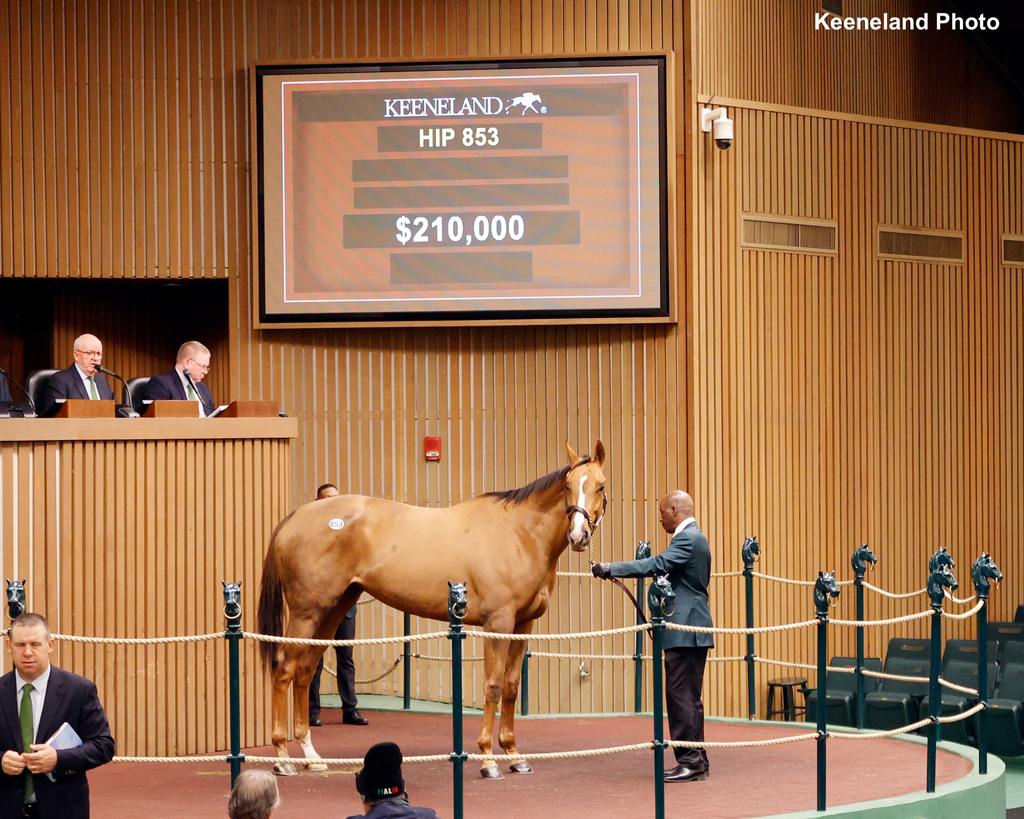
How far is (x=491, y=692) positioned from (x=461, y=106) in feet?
18.6

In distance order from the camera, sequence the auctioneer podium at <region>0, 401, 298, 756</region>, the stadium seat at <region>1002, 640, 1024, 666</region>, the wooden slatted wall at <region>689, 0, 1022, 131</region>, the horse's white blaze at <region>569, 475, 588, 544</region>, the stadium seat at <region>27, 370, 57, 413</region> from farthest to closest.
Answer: the wooden slatted wall at <region>689, 0, 1022, 131</region> < the stadium seat at <region>1002, 640, 1024, 666</region> < the stadium seat at <region>27, 370, 57, 413</region> < the auctioneer podium at <region>0, 401, 298, 756</region> < the horse's white blaze at <region>569, 475, 588, 544</region>

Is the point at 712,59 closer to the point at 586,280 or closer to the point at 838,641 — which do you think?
the point at 586,280

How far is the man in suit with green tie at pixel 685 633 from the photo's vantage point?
335 inches

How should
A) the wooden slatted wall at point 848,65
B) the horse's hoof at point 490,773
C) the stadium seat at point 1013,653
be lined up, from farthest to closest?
the wooden slatted wall at point 848,65 → the stadium seat at point 1013,653 → the horse's hoof at point 490,773

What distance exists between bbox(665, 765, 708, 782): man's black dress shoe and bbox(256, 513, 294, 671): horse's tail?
2.32 metres

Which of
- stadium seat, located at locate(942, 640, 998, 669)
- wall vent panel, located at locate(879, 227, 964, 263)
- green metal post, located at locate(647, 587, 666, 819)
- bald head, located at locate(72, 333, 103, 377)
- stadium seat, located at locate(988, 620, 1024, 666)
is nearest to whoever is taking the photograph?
green metal post, located at locate(647, 587, 666, 819)

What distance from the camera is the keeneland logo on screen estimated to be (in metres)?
12.6

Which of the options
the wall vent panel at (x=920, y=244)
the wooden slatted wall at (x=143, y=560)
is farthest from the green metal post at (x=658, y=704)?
the wall vent panel at (x=920, y=244)

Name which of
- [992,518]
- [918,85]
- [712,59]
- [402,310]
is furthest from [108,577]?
[918,85]

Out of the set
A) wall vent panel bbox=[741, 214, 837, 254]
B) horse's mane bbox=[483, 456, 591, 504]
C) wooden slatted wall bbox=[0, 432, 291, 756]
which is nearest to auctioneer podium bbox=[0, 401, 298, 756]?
wooden slatted wall bbox=[0, 432, 291, 756]

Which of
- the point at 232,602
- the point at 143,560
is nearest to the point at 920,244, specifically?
the point at 143,560

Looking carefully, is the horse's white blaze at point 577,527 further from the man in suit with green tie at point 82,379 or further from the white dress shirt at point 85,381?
the white dress shirt at point 85,381

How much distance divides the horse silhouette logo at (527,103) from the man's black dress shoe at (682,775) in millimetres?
6024

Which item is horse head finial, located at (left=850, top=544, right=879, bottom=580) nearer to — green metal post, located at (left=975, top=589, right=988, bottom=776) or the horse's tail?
green metal post, located at (left=975, top=589, right=988, bottom=776)
